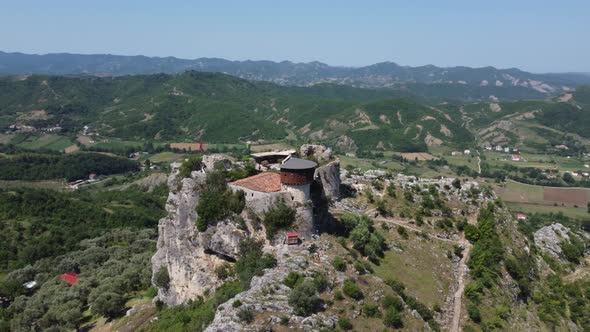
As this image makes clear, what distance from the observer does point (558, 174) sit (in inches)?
7707

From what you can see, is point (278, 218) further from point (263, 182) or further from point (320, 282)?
point (320, 282)

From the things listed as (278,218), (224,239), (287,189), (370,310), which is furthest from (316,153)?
(370,310)

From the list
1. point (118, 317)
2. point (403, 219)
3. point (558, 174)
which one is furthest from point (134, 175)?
point (558, 174)

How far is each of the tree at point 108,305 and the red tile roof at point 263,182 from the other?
27699mm

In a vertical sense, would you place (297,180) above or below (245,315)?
above

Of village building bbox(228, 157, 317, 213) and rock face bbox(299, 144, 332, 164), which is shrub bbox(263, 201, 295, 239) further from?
rock face bbox(299, 144, 332, 164)

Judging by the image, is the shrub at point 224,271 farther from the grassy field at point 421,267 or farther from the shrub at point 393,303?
the shrub at point 393,303

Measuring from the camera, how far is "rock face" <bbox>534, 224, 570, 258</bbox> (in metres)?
81.1

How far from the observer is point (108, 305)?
2422 inches

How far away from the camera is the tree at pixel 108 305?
61.5 m

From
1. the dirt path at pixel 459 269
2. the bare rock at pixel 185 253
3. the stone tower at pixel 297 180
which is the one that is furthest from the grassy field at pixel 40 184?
the stone tower at pixel 297 180

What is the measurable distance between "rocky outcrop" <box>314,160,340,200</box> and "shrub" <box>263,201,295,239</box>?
13.0m

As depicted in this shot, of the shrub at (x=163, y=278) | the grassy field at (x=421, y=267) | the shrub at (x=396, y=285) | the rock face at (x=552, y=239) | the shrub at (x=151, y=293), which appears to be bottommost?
the shrub at (x=151, y=293)

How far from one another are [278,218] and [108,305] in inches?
1290
